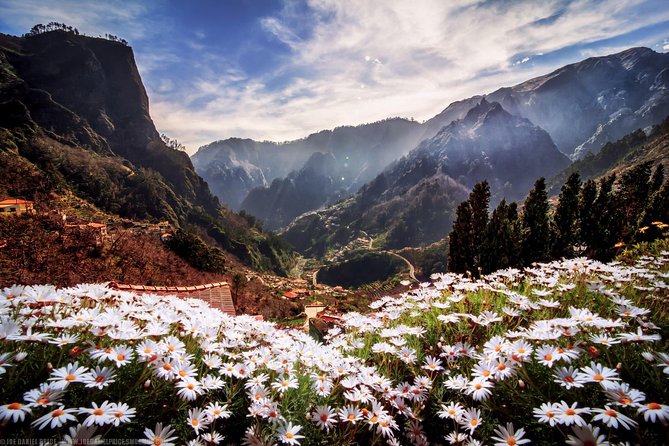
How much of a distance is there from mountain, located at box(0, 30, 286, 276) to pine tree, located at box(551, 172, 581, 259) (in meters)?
101

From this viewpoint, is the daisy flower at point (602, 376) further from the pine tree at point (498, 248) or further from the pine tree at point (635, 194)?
the pine tree at point (635, 194)

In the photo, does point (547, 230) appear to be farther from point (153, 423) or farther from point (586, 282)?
point (153, 423)

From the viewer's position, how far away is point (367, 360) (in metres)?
3.91

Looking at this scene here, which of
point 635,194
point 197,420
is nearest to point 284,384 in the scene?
Result: point 197,420

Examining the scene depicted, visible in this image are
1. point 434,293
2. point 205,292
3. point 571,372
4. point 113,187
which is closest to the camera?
point 571,372

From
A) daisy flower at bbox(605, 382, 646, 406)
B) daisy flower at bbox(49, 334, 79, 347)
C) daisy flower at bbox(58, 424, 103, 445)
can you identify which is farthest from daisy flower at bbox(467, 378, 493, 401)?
daisy flower at bbox(49, 334, 79, 347)

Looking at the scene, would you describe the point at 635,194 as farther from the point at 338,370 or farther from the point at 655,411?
the point at 338,370

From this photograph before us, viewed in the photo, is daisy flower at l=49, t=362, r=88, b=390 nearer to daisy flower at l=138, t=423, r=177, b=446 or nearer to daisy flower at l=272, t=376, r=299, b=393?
daisy flower at l=138, t=423, r=177, b=446

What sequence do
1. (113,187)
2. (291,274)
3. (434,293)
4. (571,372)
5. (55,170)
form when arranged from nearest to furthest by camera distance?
(571,372) → (434,293) → (55,170) → (113,187) → (291,274)

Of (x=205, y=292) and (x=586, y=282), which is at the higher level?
(x=586, y=282)

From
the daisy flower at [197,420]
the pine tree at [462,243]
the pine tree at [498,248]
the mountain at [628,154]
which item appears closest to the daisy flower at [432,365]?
the daisy flower at [197,420]

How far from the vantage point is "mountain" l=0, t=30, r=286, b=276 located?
96.1 metres

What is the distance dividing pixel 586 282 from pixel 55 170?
399 ft

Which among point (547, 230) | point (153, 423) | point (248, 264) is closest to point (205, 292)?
point (153, 423)
